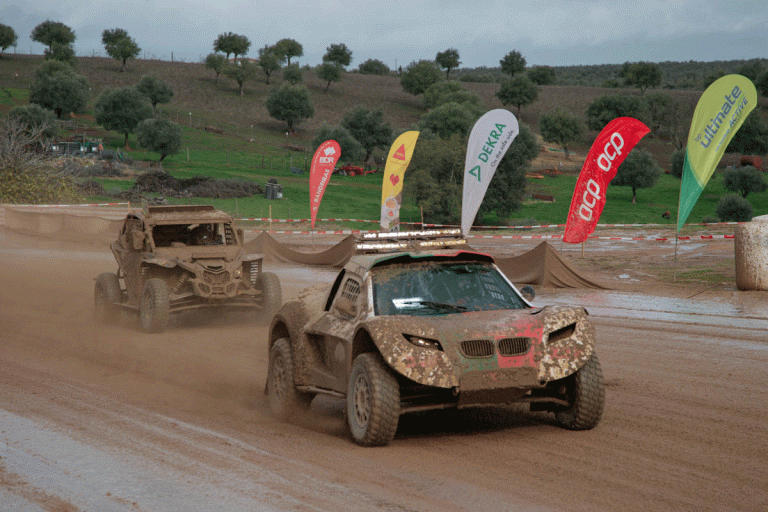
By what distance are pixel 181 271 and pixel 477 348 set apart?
902cm

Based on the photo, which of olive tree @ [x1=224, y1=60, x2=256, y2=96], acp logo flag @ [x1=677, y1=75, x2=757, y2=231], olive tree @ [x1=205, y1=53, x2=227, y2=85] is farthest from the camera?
olive tree @ [x1=205, y1=53, x2=227, y2=85]

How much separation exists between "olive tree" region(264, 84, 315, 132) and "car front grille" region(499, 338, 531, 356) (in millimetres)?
106957

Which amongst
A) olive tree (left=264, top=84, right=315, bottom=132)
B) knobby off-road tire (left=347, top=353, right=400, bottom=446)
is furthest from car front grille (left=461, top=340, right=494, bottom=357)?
olive tree (left=264, top=84, right=315, bottom=132)

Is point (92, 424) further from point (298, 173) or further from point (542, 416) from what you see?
point (298, 173)

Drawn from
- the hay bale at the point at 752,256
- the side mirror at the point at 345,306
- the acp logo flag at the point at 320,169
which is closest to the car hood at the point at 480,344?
the side mirror at the point at 345,306

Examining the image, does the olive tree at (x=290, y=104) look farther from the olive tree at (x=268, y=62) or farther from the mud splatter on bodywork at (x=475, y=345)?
the mud splatter on bodywork at (x=475, y=345)

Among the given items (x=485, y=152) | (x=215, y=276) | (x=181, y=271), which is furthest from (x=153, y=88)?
(x=215, y=276)

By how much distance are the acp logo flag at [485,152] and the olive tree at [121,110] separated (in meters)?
73.0

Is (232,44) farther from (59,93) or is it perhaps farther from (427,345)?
(427,345)

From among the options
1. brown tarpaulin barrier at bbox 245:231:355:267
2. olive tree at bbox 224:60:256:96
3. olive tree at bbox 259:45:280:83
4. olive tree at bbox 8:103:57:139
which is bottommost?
brown tarpaulin barrier at bbox 245:231:355:267

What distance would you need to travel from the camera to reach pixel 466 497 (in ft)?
18.2

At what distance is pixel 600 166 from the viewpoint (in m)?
19.9

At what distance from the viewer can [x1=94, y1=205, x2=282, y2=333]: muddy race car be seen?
14156mm

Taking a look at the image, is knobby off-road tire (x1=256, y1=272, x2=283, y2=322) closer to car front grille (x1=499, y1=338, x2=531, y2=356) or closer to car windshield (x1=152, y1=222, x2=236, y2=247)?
car windshield (x1=152, y1=222, x2=236, y2=247)
